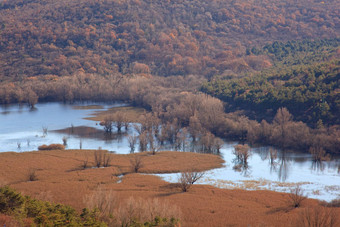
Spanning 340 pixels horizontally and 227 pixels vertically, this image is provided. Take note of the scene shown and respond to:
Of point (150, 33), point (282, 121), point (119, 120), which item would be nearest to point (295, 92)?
point (282, 121)

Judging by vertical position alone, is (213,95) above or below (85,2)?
below

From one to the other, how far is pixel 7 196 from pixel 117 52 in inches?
4702

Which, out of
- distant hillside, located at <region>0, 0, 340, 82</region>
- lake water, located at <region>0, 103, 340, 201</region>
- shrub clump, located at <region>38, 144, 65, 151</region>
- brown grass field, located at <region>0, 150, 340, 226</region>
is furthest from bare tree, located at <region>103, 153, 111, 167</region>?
distant hillside, located at <region>0, 0, 340, 82</region>

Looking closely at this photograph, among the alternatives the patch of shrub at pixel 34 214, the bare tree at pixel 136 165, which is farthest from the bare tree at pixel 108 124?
the patch of shrub at pixel 34 214

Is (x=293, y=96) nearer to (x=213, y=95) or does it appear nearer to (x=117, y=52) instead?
(x=213, y=95)

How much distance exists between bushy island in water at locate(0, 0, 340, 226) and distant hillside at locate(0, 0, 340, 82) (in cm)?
42

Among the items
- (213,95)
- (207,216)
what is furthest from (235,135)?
(207,216)

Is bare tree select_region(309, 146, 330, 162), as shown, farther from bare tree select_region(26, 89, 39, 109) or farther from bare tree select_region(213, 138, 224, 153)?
bare tree select_region(26, 89, 39, 109)

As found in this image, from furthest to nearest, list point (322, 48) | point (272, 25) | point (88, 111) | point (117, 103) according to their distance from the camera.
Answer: point (272, 25)
point (322, 48)
point (117, 103)
point (88, 111)

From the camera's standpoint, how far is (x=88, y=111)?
94.1 meters

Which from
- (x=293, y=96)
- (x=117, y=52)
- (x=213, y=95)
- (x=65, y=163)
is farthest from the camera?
(x=117, y=52)

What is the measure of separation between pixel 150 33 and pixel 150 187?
12047 cm

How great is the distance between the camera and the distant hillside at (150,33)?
133m

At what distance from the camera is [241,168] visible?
50125mm
